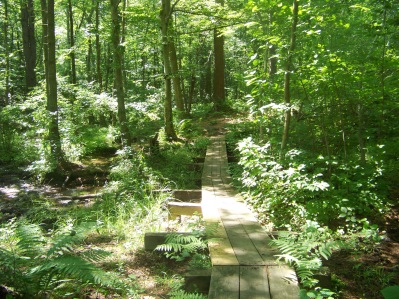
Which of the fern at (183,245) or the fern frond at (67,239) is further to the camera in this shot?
the fern at (183,245)

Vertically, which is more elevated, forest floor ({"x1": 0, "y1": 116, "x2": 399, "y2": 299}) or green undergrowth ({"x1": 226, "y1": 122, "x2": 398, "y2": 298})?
green undergrowth ({"x1": 226, "y1": 122, "x2": 398, "y2": 298})

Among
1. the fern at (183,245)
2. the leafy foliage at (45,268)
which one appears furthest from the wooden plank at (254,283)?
the leafy foliage at (45,268)

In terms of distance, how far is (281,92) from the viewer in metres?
7.22

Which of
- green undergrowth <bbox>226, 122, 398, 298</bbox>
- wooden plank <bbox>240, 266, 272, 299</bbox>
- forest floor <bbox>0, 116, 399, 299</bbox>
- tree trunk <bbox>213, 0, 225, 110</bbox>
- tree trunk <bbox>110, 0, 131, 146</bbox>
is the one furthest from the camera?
tree trunk <bbox>213, 0, 225, 110</bbox>

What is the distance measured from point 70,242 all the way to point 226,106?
1585 centimetres

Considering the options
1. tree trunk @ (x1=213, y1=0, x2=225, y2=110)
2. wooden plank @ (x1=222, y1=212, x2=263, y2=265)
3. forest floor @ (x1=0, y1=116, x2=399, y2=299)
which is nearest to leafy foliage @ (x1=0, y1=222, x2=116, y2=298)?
forest floor @ (x1=0, y1=116, x2=399, y2=299)

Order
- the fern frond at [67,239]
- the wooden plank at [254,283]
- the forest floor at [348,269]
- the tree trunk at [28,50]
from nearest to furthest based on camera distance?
the wooden plank at [254,283]
the fern frond at [67,239]
the forest floor at [348,269]
the tree trunk at [28,50]

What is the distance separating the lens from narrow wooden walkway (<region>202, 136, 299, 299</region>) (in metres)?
3.27

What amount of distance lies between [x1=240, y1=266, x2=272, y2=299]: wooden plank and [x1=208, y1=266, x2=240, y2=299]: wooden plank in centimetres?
5

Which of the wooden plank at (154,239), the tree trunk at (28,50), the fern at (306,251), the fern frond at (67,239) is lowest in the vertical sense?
the wooden plank at (154,239)

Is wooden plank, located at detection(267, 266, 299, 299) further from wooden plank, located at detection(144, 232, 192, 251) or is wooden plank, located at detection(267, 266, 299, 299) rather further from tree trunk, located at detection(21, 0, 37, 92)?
tree trunk, located at detection(21, 0, 37, 92)

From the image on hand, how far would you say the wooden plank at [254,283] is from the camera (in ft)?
10.5

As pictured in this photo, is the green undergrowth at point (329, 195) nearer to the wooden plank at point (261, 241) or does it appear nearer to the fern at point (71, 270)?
the wooden plank at point (261, 241)

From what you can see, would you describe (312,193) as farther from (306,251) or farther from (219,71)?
(219,71)
